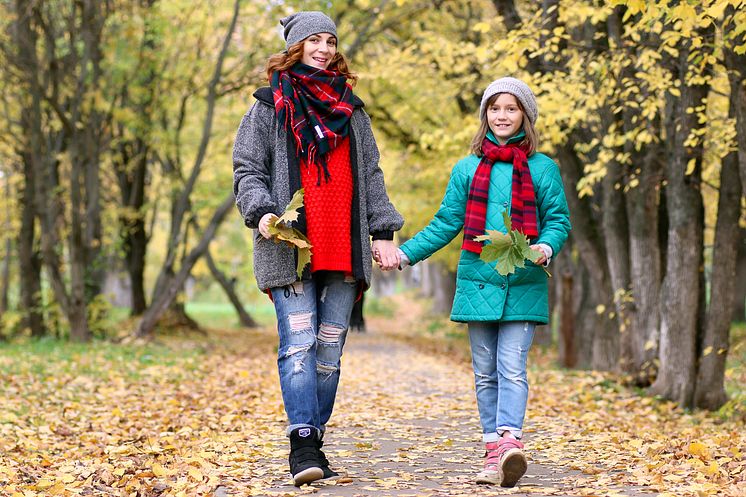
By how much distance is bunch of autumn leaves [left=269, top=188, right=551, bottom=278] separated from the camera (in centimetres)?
467

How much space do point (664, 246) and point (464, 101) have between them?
6970 millimetres

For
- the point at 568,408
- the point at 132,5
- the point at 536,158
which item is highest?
the point at 132,5

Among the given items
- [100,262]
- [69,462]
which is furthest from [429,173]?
[69,462]

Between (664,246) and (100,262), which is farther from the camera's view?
(100,262)

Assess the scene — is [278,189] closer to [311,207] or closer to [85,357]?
[311,207]

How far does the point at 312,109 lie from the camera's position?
194 inches

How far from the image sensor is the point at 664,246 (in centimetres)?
1129

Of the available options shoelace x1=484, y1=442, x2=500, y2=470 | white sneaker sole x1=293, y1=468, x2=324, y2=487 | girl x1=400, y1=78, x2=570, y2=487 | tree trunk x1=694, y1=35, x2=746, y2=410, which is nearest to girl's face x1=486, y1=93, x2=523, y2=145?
girl x1=400, y1=78, x2=570, y2=487

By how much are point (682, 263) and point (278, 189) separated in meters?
5.98

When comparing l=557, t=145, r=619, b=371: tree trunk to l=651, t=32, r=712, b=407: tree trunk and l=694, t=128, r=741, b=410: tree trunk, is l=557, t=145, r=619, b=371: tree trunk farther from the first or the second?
l=694, t=128, r=741, b=410: tree trunk

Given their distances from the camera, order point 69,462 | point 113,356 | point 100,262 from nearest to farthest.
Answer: point 69,462 → point 113,356 → point 100,262

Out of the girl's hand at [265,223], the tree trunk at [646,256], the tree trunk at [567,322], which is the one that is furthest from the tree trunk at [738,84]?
the tree trunk at [567,322]

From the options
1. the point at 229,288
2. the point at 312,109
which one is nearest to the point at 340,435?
the point at 312,109

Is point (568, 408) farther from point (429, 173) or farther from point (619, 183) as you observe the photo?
point (429, 173)
